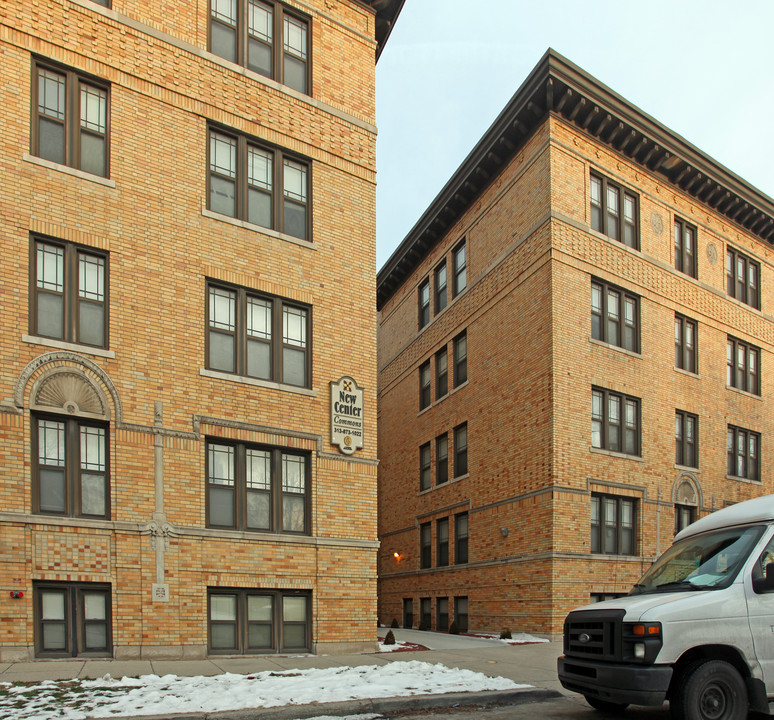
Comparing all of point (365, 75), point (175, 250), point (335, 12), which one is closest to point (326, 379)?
point (175, 250)

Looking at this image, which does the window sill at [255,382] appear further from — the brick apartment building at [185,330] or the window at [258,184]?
the window at [258,184]

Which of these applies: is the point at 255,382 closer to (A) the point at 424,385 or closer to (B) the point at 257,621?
(B) the point at 257,621

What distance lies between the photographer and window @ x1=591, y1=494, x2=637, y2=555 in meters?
21.2

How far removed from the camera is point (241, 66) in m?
16.2

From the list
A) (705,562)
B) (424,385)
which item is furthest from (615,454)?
(705,562)

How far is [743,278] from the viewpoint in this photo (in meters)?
27.5

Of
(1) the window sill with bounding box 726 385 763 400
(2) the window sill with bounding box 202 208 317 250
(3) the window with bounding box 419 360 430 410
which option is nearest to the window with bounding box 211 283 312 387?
(2) the window sill with bounding box 202 208 317 250

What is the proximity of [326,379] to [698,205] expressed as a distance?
15837 millimetres

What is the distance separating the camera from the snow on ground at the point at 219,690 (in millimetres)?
8805

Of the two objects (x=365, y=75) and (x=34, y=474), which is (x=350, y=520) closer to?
(x=34, y=474)

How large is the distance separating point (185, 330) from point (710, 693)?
10405mm

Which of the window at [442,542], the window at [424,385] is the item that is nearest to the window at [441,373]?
the window at [424,385]

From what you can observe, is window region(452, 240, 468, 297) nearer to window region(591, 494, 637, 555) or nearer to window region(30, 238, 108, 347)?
window region(591, 494, 637, 555)

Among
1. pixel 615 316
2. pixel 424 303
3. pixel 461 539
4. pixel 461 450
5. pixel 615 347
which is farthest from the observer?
pixel 424 303
